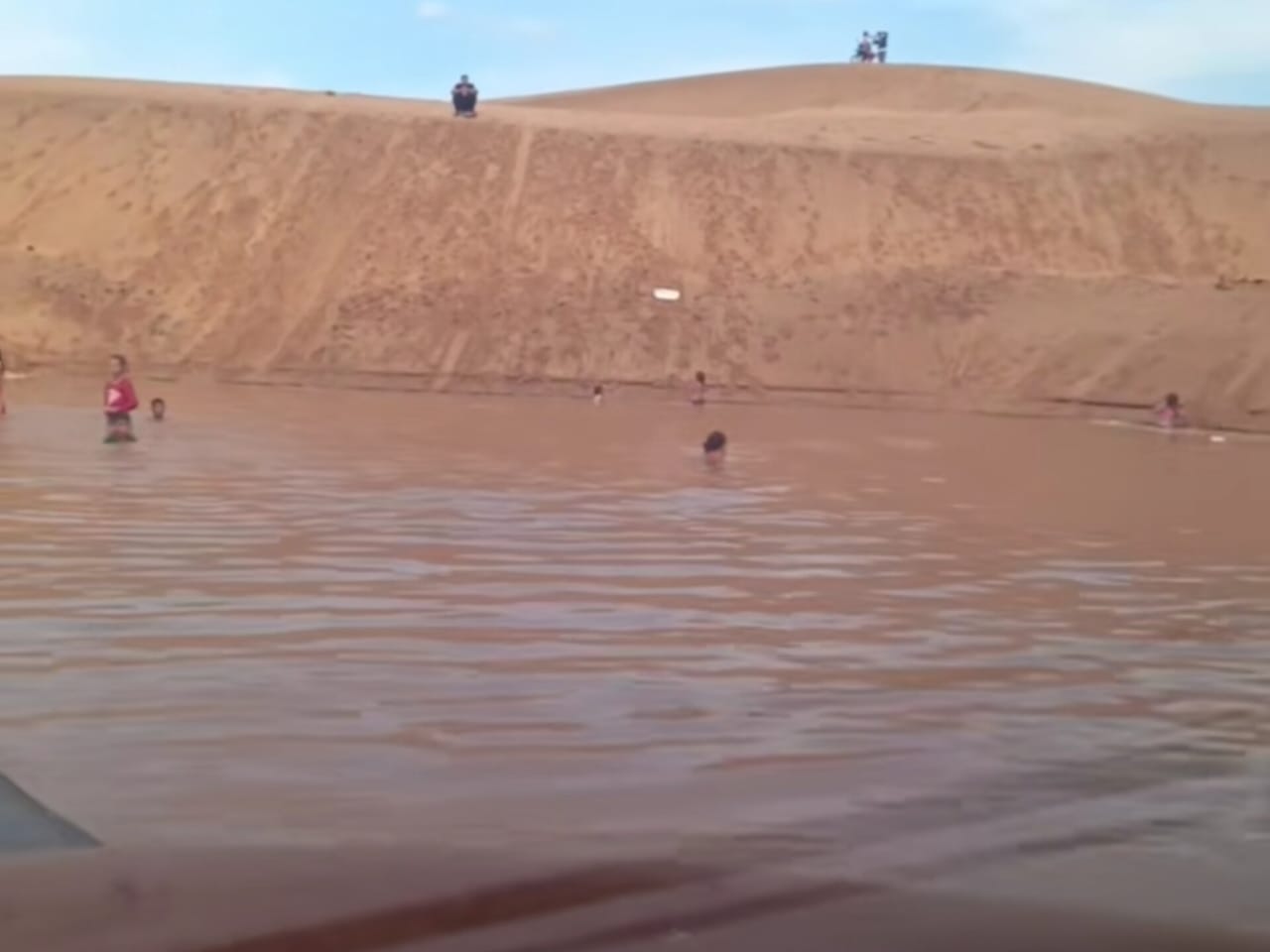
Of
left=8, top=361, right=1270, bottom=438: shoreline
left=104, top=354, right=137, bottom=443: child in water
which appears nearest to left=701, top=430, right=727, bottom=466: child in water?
left=104, top=354, right=137, bottom=443: child in water

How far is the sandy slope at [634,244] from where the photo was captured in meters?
32.9

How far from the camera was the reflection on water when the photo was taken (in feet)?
16.1

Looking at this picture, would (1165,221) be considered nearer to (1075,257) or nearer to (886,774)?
(1075,257)

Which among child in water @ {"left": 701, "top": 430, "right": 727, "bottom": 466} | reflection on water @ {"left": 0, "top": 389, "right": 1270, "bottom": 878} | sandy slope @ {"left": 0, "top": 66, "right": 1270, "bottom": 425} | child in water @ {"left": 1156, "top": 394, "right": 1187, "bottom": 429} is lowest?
reflection on water @ {"left": 0, "top": 389, "right": 1270, "bottom": 878}

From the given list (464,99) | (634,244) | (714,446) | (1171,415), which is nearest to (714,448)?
(714,446)

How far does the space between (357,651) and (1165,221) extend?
38628mm

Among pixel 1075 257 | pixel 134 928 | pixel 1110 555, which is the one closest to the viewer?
pixel 134 928

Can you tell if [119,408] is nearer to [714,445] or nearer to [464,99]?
[714,445]

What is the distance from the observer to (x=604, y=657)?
272 inches

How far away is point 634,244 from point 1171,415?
15336mm

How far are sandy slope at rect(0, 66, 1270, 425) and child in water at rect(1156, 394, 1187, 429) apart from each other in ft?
4.91

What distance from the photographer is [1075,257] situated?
40125 millimetres

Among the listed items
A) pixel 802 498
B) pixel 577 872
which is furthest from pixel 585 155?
pixel 577 872

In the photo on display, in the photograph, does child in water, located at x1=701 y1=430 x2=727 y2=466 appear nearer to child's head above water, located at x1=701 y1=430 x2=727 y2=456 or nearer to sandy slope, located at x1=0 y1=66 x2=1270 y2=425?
child's head above water, located at x1=701 y1=430 x2=727 y2=456
